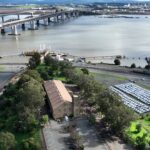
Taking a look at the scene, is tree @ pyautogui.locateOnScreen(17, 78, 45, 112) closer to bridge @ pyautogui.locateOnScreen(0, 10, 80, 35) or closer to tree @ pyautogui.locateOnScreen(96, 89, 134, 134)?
tree @ pyautogui.locateOnScreen(96, 89, 134, 134)

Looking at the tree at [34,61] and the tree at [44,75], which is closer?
the tree at [44,75]

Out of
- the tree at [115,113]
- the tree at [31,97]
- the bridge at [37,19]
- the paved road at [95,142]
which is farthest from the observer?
the bridge at [37,19]

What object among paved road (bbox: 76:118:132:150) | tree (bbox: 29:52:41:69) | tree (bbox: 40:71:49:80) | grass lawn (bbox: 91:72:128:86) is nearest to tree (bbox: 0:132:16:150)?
paved road (bbox: 76:118:132:150)

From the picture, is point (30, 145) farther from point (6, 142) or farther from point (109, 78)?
point (109, 78)

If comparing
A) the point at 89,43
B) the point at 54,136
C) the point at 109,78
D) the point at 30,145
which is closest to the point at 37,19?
the point at 89,43

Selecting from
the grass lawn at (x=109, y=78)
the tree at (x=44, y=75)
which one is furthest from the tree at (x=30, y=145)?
the grass lawn at (x=109, y=78)

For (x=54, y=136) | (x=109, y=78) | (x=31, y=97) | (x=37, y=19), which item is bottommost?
(x=37, y=19)

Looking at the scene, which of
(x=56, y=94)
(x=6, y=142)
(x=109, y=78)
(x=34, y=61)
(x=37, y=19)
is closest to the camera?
(x=6, y=142)

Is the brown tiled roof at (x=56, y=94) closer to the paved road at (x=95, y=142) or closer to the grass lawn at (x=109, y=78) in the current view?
the paved road at (x=95, y=142)
